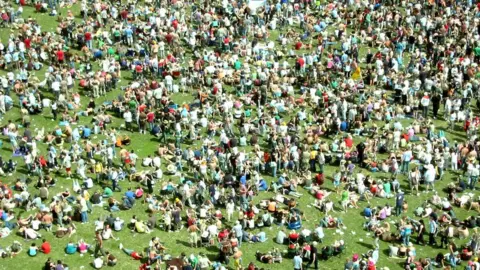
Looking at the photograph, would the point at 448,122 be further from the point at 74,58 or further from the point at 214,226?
the point at 74,58

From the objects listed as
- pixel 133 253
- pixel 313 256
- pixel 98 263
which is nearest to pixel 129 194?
pixel 133 253

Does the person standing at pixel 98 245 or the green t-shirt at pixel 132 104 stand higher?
the green t-shirt at pixel 132 104

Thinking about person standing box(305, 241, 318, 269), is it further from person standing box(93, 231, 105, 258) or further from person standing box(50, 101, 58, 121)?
person standing box(50, 101, 58, 121)

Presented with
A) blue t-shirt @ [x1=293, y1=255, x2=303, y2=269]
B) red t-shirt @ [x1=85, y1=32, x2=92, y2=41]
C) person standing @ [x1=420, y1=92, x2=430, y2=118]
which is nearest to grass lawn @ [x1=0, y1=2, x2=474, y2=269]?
blue t-shirt @ [x1=293, y1=255, x2=303, y2=269]

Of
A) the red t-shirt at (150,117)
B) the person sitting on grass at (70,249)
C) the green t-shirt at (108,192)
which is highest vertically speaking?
the red t-shirt at (150,117)

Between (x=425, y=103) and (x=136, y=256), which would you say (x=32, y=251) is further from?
(x=425, y=103)

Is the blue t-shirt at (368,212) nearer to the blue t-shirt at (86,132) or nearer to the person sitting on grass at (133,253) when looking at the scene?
the person sitting on grass at (133,253)

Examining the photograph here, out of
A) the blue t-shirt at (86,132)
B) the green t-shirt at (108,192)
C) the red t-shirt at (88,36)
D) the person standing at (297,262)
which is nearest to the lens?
the person standing at (297,262)

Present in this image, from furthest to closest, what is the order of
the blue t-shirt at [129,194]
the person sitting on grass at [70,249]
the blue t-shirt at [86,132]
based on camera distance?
the blue t-shirt at [86,132], the blue t-shirt at [129,194], the person sitting on grass at [70,249]

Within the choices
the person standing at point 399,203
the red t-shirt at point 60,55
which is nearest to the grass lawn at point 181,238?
the person standing at point 399,203

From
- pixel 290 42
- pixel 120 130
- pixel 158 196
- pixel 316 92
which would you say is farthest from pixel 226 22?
pixel 158 196

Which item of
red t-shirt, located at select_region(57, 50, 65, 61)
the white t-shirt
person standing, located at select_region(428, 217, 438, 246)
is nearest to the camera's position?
the white t-shirt
